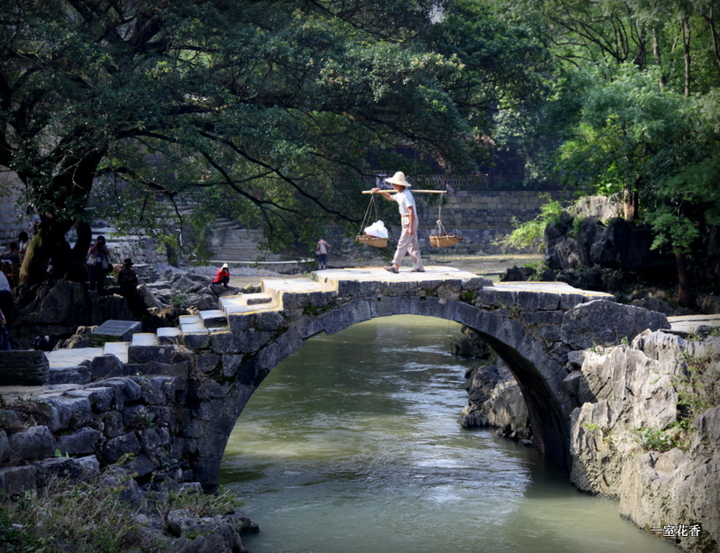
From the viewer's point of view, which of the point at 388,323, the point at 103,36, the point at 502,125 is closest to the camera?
the point at 103,36

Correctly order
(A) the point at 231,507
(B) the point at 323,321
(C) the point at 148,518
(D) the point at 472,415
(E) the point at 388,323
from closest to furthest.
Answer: (C) the point at 148,518
(A) the point at 231,507
(B) the point at 323,321
(D) the point at 472,415
(E) the point at 388,323

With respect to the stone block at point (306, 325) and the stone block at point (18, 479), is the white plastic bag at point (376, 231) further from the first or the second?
the stone block at point (18, 479)

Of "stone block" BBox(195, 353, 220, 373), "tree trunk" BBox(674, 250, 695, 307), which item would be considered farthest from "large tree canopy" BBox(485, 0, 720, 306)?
"stone block" BBox(195, 353, 220, 373)

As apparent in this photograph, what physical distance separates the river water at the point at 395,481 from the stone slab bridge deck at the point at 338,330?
106cm

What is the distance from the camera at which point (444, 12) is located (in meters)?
19.8

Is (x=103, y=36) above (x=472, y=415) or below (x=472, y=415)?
above

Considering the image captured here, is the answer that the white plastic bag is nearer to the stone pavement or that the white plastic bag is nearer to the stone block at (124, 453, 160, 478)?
the stone pavement

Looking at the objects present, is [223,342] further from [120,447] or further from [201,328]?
[120,447]

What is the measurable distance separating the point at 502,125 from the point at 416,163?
20394 millimetres

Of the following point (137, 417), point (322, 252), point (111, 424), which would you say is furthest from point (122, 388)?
point (322, 252)

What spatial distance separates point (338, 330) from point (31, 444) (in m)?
4.50

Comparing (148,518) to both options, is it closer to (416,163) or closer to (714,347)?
(714,347)

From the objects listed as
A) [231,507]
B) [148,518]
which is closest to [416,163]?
[231,507]

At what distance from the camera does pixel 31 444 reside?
6754 millimetres
